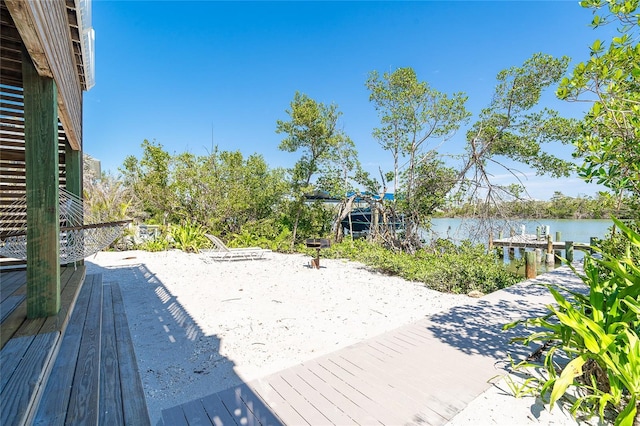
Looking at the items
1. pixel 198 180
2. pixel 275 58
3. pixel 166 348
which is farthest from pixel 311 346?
pixel 275 58

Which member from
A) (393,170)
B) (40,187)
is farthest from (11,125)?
(393,170)

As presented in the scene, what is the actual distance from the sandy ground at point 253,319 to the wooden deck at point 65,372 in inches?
14.1

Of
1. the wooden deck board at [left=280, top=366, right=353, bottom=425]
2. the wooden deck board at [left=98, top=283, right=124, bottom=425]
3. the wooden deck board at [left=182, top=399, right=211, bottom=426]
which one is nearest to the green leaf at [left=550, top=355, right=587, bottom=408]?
the wooden deck board at [left=280, top=366, right=353, bottom=425]

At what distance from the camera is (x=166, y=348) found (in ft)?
9.94

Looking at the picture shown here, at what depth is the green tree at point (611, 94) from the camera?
79.7 inches

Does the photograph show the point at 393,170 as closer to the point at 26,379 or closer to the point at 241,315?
the point at 241,315

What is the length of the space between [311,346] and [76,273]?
3.41 metres

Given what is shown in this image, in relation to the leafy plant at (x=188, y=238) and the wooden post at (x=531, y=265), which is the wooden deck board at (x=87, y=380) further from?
the wooden post at (x=531, y=265)

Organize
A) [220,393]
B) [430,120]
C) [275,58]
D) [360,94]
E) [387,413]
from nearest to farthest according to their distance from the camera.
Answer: [387,413], [220,393], [430,120], [360,94], [275,58]

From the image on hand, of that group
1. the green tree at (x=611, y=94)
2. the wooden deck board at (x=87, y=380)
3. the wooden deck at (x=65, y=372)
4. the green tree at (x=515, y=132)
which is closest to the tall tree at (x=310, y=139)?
the green tree at (x=515, y=132)

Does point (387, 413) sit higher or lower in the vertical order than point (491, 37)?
lower

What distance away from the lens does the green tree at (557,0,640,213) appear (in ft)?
6.64

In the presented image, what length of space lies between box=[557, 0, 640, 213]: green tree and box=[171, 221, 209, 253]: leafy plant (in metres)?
9.99

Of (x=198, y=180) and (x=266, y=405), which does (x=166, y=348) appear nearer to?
(x=266, y=405)
